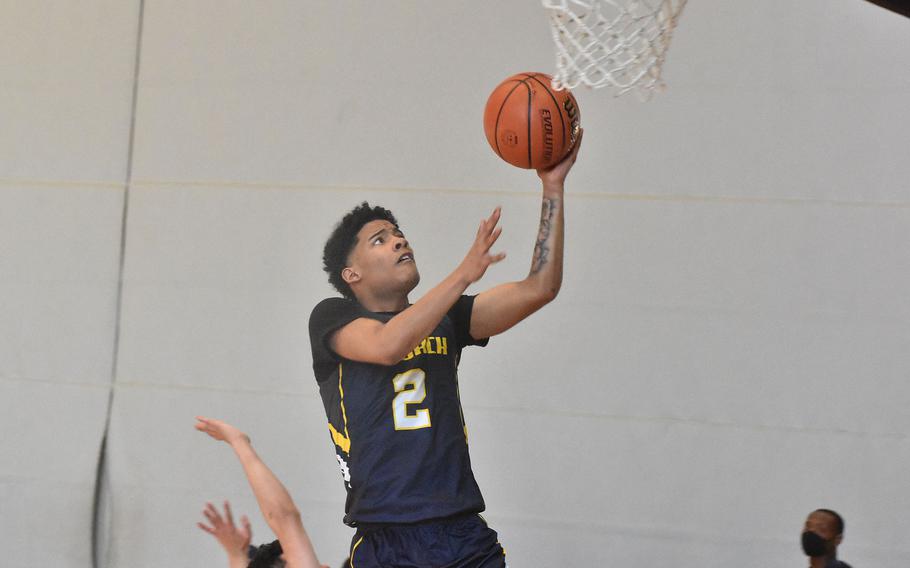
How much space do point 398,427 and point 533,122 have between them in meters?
0.99

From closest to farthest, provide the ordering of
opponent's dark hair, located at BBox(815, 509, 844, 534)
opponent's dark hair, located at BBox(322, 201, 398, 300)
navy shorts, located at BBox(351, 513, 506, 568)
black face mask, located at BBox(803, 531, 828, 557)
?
1. navy shorts, located at BBox(351, 513, 506, 568)
2. opponent's dark hair, located at BBox(322, 201, 398, 300)
3. black face mask, located at BBox(803, 531, 828, 557)
4. opponent's dark hair, located at BBox(815, 509, 844, 534)

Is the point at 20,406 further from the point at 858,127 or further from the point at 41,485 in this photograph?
the point at 858,127

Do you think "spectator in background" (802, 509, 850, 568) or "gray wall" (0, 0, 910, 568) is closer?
"spectator in background" (802, 509, 850, 568)

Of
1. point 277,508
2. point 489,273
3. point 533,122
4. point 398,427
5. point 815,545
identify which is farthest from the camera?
point 489,273

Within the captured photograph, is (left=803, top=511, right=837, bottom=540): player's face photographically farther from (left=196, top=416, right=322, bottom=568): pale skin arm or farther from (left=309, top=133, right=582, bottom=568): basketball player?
(left=196, top=416, right=322, bottom=568): pale skin arm

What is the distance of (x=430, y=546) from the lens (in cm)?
310

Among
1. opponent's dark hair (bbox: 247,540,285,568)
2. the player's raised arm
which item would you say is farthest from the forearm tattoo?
opponent's dark hair (bbox: 247,540,285,568)

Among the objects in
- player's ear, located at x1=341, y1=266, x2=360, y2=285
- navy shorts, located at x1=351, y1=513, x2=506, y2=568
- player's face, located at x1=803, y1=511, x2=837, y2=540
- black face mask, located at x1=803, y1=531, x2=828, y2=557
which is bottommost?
black face mask, located at x1=803, y1=531, x2=828, y2=557

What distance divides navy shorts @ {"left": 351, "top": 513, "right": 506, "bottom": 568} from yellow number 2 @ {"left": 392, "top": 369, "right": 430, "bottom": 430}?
11.2 inches

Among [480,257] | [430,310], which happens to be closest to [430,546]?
[430,310]

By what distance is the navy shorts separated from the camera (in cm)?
309

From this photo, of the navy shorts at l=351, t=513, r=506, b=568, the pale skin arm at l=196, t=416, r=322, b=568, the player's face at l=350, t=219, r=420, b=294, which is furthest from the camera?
the player's face at l=350, t=219, r=420, b=294

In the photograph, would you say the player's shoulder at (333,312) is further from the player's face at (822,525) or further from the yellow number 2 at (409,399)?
the player's face at (822,525)

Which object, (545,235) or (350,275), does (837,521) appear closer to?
(545,235)
